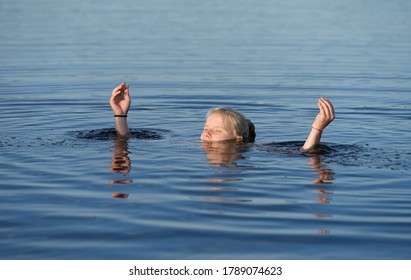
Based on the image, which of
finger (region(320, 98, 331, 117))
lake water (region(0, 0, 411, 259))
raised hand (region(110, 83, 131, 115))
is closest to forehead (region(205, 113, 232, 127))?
lake water (region(0, 0, 411, 259))

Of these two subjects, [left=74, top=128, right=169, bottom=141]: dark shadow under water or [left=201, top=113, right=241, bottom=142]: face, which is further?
[left=74, top=128, right=169, bottom=141]: dark shadow under water

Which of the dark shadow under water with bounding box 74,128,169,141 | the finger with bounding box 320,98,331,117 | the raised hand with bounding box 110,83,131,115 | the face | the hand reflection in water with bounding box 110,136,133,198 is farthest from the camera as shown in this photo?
the dark shadow under water with bounding box 74,128,169,141

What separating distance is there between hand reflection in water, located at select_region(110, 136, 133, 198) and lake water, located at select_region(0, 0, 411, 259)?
0.08ft

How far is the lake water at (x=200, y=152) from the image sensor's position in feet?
24.0

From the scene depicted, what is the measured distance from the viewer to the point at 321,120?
33.5 ft

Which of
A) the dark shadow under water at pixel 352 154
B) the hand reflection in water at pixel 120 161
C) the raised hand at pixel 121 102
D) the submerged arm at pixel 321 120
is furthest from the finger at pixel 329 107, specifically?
the raised hand at pixel 121 102

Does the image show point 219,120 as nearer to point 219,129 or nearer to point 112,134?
point 219,129

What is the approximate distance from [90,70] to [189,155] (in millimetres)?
9964

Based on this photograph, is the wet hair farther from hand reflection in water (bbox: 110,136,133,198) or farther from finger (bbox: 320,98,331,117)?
finger (bbox: 320,98,331,117)

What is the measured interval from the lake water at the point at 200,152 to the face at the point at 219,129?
198 mm

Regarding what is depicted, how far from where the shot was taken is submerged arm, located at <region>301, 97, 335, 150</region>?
10076 millimetres

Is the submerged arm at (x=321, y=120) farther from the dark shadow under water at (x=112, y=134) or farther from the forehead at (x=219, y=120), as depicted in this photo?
the dark shadow under water at (x=112, y=134)

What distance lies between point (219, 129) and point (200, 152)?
1.43 ft
